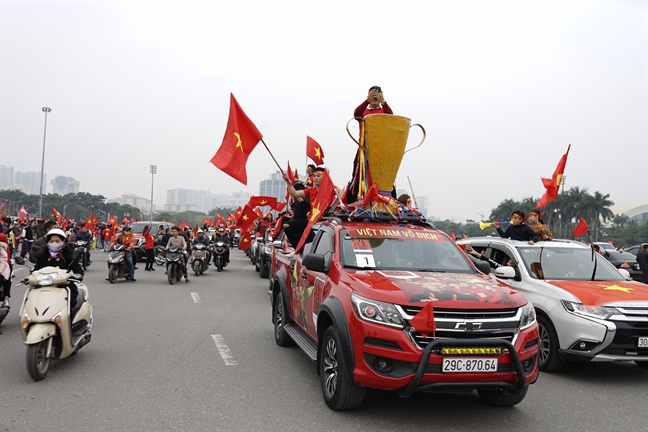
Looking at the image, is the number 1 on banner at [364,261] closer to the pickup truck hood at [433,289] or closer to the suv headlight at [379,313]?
the pickup truck hood at [433,289]

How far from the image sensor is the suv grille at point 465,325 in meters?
4.45

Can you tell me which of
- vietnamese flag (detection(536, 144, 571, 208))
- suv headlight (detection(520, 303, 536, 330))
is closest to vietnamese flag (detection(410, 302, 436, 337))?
suv headlight (detection(520, 303, 536, 330))

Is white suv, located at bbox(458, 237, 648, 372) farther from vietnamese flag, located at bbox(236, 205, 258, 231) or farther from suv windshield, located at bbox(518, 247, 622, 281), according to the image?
vietnamese flag, located at bbox(236, 205, 258, 231)

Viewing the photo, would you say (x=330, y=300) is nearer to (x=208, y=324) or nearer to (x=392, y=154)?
(x=392, y=154)

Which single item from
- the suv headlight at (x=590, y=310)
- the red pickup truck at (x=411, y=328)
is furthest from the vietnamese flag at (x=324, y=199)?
Answer: the suv headlight at (x=590, y=310)

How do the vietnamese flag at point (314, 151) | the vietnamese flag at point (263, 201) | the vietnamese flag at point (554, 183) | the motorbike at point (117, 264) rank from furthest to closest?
1. the vietnamese flag at point (263, 201)
2. the motorbike at point (117, 264)
3. the vietnamese flag at point (314, 151)
4. the vietnamese flag at point (554, 183)

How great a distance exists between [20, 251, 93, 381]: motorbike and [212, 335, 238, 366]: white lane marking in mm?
1677

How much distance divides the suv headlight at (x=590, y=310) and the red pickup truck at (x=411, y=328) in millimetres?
1477

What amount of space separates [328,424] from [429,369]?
3.28ft

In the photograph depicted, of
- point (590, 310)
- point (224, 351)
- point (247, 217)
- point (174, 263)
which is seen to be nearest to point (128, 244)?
point (174, 263)

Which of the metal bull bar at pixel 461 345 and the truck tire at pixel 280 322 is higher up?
the metal bull bar at pixel 461 345

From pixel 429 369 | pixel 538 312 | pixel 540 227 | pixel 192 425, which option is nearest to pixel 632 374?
pixel 538 312

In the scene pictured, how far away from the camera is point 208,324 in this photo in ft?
30.6

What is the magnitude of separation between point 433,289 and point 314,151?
10.8m
